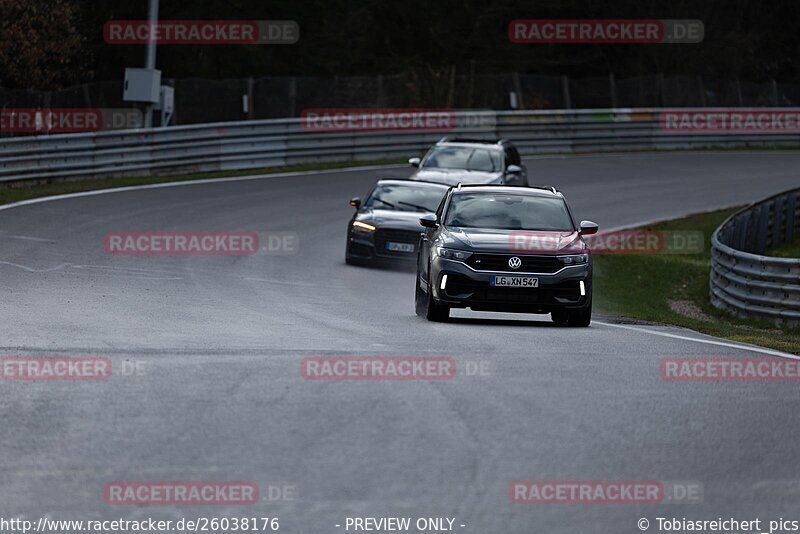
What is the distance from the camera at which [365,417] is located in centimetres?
888

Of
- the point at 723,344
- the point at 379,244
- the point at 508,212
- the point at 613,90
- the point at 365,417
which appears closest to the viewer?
the point at 365,417

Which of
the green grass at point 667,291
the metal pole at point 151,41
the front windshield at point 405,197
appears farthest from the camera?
the metal pole at point 151,41

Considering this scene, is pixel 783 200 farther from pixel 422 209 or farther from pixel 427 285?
pixel 427 285

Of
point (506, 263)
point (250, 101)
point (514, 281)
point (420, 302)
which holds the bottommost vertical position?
point (250, 101)

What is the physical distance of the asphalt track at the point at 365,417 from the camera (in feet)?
23.1

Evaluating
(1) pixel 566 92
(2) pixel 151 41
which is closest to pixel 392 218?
(2) pixel 151 41

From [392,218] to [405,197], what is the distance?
1111mm

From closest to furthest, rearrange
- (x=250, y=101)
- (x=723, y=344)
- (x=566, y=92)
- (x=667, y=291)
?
(x=723, y=344) < (x=667, y=291) < (x=250, y=101) < (x=566, y=92)

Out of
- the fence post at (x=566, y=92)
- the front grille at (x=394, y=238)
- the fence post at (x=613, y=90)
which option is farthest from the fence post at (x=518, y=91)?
the front grille at (x=394, y=238)

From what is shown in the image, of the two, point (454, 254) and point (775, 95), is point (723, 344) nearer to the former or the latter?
point (454, 254)

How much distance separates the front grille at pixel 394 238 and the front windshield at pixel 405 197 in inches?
38.9

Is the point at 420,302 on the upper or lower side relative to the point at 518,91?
upper

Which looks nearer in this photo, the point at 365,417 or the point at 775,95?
the point at 365,417

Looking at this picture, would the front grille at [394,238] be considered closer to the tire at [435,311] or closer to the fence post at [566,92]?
Result: the tire at [435,311]
